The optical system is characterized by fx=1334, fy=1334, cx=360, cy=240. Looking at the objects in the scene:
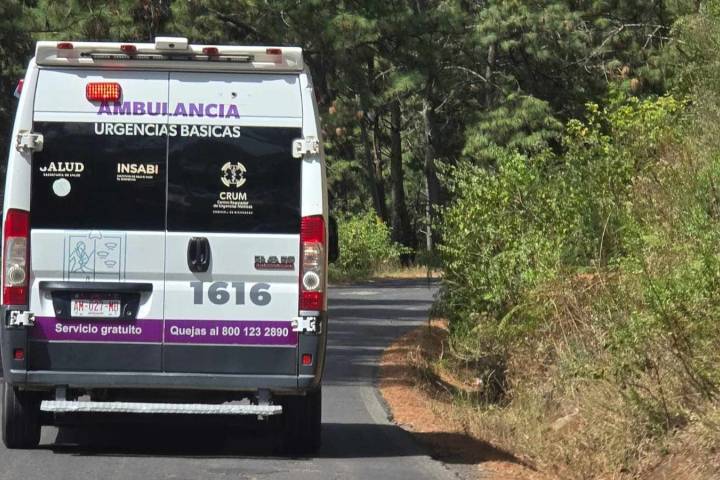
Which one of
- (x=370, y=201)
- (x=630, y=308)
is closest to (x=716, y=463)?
(x=630, y=308)

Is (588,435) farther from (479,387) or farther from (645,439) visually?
(479,387)

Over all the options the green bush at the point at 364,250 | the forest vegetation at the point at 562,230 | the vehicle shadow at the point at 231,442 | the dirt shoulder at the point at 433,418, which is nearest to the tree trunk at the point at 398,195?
the green bush at the point at 364,250

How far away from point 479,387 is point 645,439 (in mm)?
6538

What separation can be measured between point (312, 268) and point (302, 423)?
141 cm

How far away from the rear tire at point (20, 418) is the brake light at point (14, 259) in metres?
0.90

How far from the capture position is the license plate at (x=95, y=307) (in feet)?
31.6

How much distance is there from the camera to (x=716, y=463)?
859cm

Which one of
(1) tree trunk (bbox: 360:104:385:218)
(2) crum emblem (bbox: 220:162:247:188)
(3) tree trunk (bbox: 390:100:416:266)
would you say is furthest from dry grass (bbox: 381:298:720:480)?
(1) tree trunk (bbox: 360:104:385:218)

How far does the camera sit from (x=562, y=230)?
15.9 meters

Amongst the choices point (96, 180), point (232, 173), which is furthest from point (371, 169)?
point (96, 180)

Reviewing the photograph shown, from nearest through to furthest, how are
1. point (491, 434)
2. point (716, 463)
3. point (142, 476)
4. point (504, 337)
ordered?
point (716, 463) < point (142, 476) < point (491, 434) < point (504, 337)

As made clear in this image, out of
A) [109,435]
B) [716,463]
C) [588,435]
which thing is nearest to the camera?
[716,463]

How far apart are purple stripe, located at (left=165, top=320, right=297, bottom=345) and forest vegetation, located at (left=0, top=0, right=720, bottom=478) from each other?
2.38m

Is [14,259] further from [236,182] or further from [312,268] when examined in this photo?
[312,268]
